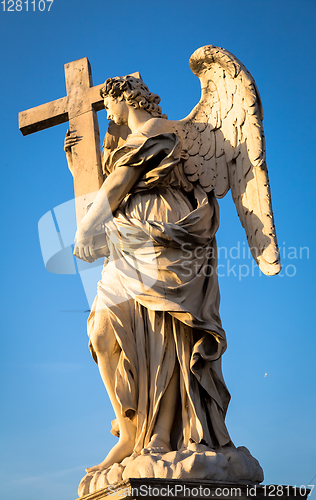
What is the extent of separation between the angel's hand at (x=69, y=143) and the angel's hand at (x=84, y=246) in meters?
1.11

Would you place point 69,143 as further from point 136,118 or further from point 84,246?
point 84,246

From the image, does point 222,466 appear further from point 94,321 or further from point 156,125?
point 156,125

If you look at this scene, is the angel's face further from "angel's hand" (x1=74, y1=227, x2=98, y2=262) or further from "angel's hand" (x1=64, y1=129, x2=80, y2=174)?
"angel's hand" (x1=74, y1=227, x2=98, y2=262)

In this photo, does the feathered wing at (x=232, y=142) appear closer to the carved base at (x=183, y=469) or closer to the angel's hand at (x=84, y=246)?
the angel's hand at (x=84, y=246)

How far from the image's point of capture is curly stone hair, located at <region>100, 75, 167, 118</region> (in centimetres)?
616

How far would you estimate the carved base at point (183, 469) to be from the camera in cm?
478

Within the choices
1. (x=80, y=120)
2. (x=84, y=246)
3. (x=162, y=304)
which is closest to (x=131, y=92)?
(x=80, y=120)

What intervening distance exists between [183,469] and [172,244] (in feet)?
5.66

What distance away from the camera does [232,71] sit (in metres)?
6.16

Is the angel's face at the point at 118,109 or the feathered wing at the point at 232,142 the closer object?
the feathered wing at the point at 232,142

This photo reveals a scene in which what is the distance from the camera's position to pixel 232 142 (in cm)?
613

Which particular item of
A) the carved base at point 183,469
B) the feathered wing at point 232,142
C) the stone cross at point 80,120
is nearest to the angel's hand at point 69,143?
the stone cross at point 80,120

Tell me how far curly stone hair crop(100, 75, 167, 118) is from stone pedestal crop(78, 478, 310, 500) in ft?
10.5

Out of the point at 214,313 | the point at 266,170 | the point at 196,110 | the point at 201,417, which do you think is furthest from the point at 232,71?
the point at 201,417
